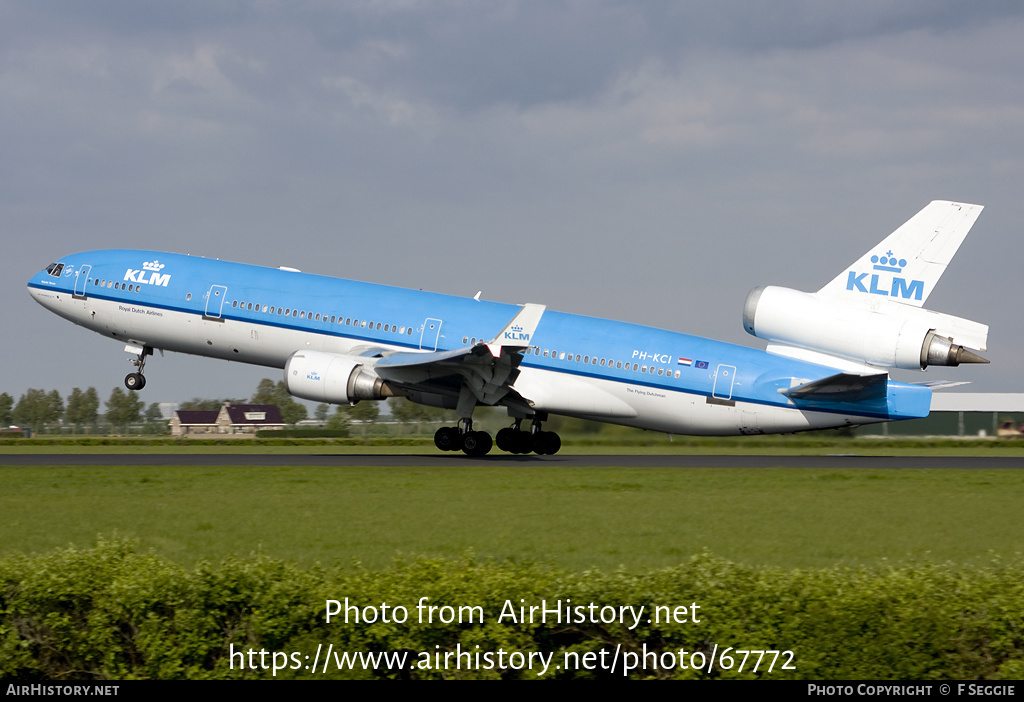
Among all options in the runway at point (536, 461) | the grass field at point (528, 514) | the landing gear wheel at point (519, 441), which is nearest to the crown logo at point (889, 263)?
the runway at point (536, 461)

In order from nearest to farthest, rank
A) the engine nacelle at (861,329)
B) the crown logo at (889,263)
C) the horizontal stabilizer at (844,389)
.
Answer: the engine nacelle at (861,329) < the horizontal stabilizer at (844,389) < the crown logo at (889,263)

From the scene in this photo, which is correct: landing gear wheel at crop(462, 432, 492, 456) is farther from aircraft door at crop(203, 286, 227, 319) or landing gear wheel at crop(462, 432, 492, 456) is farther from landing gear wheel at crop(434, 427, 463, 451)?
aircraft door at crop(203, 286, 227, 319)

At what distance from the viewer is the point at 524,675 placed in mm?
8852

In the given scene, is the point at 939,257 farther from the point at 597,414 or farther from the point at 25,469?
the point at 25,469

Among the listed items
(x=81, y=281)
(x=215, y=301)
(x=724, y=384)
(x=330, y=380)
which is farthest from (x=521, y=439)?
(x=81, y=281)

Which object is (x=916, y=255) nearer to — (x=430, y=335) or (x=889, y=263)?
(x=889, y=263)

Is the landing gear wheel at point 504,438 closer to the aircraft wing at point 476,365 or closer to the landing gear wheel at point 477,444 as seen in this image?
the landing gear wheel at point 477,444

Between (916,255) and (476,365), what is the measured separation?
50.1 ft

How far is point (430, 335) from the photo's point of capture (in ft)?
117

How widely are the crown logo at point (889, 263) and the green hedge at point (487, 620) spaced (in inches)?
1011

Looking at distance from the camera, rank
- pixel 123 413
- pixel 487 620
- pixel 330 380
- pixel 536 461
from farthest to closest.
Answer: pixel 123 413 < pixel 536 461 < pixel 330 380 < pixel 487 620

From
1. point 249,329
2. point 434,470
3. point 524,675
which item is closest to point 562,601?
point 524,675

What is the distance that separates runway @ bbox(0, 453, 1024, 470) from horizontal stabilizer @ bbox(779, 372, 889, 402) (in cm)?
217

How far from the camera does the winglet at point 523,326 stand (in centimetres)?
3347
